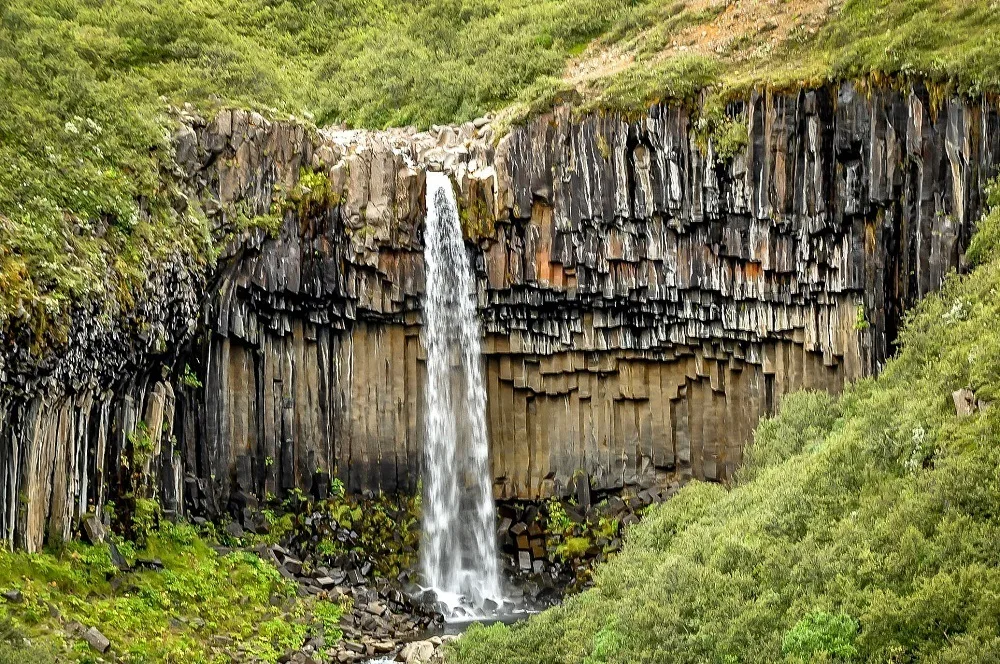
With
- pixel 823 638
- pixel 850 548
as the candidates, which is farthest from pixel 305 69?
pixel 823 638

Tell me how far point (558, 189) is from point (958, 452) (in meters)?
12.4

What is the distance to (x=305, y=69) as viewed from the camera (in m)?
38.2

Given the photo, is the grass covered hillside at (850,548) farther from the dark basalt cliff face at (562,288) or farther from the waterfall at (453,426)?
the waterfall at (453,426)

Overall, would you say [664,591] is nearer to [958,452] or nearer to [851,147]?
[958,452]

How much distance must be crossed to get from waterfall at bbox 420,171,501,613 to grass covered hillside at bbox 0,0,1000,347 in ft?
13.0

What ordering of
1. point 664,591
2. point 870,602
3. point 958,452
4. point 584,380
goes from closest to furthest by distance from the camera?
point 870,602
point 958,452
point 664,591
point 584,380

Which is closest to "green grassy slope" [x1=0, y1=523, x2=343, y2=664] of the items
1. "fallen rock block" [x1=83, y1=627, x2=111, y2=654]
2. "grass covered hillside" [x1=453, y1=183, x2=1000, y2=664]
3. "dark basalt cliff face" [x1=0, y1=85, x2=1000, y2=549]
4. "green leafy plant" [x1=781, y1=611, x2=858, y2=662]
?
"fallen rock block" [x1=83, y1=627, x2=111, y2=654]

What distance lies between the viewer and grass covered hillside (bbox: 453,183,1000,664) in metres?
13.4

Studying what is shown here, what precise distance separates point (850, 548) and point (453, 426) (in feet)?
43.7

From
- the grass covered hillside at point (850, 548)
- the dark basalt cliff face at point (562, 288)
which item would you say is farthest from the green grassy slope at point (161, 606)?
the grass covered hillside at point (850, 548)

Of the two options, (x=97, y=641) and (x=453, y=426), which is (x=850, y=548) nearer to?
(x=97, y=641)

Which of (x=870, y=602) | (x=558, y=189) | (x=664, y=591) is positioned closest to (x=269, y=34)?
(x=558, y=189)

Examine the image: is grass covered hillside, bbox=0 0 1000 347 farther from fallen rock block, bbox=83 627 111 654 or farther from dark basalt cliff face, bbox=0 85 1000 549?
fallen rock block, bbox=83 627 111 654

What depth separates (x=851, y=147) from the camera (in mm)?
23234
